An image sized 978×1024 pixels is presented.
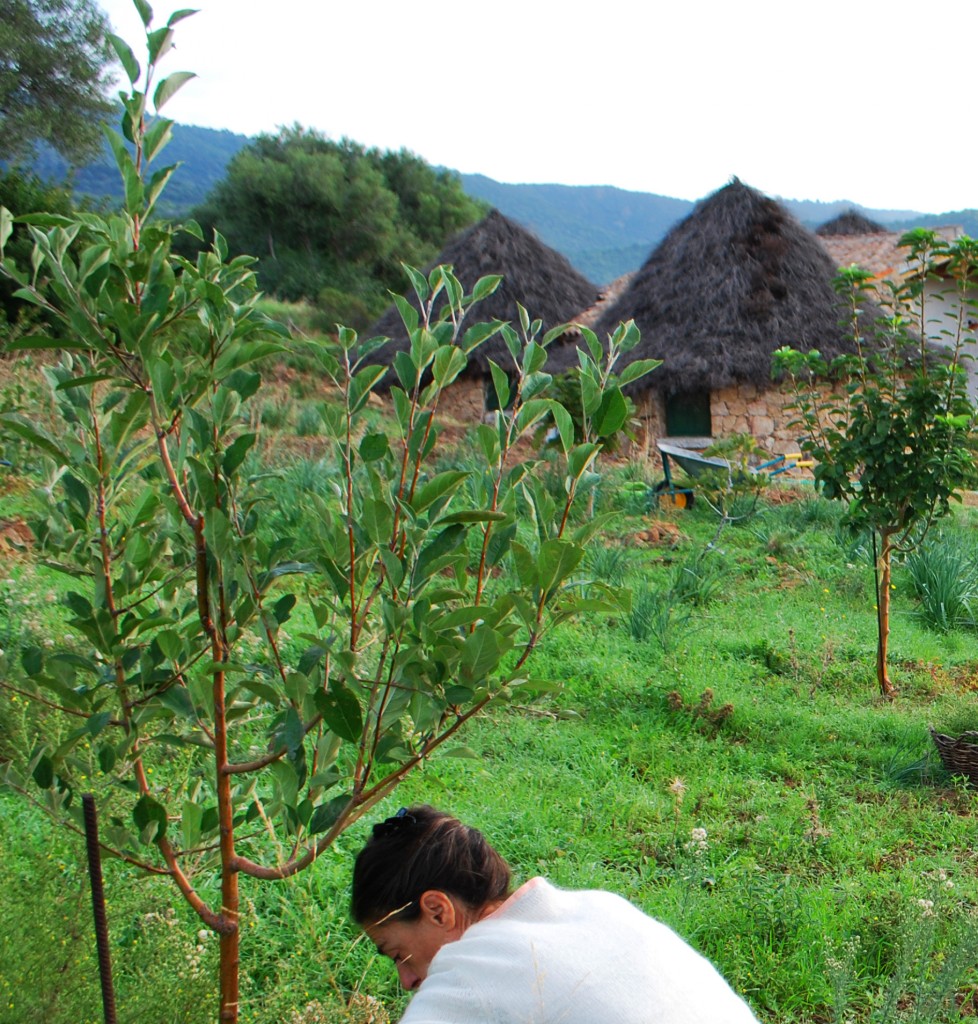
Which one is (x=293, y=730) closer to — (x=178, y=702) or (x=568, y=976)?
(x=178, y=702)

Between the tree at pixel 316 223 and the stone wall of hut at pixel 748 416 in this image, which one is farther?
the tree at pixel 316 223

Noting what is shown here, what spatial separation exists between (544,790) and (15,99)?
1686 cm

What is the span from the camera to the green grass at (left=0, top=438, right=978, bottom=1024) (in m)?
2.12

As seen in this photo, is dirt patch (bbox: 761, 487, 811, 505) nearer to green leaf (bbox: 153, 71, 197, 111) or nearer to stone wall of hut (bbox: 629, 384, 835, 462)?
stone wall of hut (bbox: 629, 384, 835, 462)

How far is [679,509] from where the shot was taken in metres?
9.96

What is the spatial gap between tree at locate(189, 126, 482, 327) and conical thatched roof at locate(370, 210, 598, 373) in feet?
34.0

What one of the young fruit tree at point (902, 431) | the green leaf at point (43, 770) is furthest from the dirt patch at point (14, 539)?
the green leaf at point (43, 770)

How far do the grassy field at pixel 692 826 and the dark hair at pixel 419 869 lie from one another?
0.10 m

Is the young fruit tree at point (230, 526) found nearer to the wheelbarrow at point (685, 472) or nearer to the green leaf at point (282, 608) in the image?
the green leaf at point (282, 608)

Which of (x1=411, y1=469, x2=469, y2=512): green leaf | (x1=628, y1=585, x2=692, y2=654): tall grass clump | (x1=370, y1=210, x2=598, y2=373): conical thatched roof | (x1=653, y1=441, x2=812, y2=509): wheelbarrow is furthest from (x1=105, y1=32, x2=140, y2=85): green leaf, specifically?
(x1=370, y1=210, x2=598, y2=373): conical thatched roof

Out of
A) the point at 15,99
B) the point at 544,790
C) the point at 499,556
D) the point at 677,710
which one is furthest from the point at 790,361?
the point at 15,99

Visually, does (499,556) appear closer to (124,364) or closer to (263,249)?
(124,364)

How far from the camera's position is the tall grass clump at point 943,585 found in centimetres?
661

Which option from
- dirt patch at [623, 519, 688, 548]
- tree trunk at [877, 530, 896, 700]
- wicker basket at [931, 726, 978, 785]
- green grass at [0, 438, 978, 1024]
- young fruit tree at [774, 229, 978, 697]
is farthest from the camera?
dirt patch at [623, 519, 688, 548]
